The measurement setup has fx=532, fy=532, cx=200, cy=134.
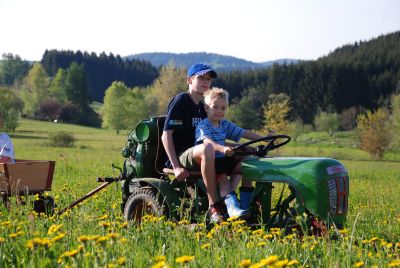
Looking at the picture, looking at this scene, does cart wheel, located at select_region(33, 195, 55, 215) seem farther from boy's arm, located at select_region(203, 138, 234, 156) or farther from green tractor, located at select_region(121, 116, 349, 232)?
boy's arm, located at select_region(203, 138, 234, 156)

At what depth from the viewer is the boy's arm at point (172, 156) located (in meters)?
5.61

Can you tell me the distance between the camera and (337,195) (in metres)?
5.03

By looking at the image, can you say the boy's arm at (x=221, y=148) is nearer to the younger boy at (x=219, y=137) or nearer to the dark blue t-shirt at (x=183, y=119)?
the younger boy at (x=219, y=137)

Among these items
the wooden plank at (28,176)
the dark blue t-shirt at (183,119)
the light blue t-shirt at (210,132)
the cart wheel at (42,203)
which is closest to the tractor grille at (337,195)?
the light blue t-shirt at (210,132)

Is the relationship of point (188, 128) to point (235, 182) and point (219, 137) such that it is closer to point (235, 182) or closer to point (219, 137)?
point (219, 137)

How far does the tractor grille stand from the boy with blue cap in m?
1.08

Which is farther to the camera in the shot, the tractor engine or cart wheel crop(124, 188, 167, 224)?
the tractor engine

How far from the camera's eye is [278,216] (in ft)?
17.6

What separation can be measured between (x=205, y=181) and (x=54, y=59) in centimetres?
16094

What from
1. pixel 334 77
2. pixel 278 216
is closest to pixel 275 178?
pixel 278 216

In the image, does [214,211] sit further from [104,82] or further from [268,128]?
[104,82]

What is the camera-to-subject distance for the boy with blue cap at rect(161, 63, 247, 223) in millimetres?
5352

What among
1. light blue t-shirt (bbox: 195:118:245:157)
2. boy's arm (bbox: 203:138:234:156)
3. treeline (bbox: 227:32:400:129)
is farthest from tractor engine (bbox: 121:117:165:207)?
treeline (bbox: 227:32:400:129)

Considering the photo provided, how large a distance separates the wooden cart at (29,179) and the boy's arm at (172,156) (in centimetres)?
150
